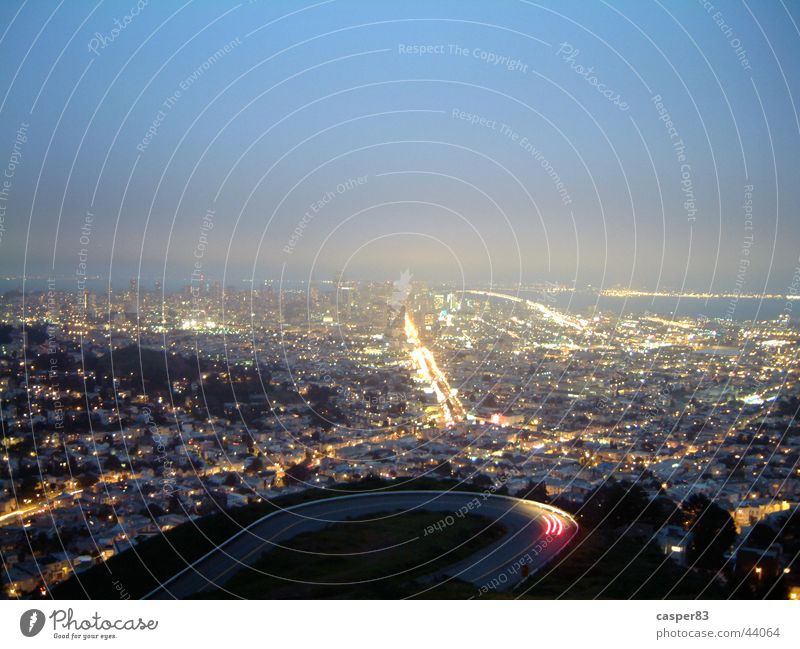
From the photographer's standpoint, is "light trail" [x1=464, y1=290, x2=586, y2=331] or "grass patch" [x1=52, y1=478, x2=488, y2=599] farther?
"light trail" [x1=464, y1=290, x2=586, y2=331]

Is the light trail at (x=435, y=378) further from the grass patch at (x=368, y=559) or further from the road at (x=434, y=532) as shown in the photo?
the grass patch at (x=368, y=559)

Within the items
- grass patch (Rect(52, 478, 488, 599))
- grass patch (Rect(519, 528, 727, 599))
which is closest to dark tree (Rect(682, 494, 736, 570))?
grass patch (Rect(519, 528, 727, 599))

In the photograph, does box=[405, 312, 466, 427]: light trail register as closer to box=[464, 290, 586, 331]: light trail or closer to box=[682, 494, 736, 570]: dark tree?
box=[464, 290, 586, 331]: light trail

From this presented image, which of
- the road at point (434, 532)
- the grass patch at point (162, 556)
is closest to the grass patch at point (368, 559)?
the road at point (434, 532)

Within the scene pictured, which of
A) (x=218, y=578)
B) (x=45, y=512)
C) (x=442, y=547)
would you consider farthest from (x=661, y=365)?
(x=45, y=512)

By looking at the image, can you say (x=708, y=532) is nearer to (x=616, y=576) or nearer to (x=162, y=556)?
(x=616, y=576)
